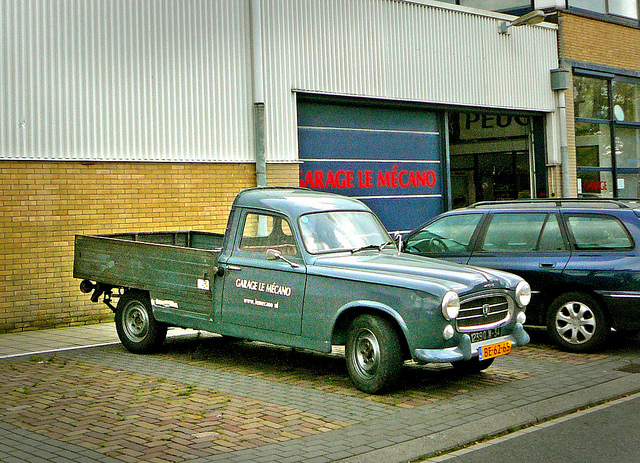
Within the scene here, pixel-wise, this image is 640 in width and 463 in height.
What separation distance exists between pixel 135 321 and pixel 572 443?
5.62 m

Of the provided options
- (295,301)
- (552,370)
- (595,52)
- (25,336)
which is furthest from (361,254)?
(595,52)

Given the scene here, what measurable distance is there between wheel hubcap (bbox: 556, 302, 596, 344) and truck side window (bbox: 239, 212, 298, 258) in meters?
3.50

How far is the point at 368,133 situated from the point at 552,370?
8.72 meters

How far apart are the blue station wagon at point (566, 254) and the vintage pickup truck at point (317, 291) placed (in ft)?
5.49

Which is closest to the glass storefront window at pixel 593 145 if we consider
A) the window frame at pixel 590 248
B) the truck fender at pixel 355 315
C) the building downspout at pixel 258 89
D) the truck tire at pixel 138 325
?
the building downspout at pixel 258 89

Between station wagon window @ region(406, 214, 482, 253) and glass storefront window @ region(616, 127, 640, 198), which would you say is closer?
station wagon window @ region(406, 214, 482, 253)

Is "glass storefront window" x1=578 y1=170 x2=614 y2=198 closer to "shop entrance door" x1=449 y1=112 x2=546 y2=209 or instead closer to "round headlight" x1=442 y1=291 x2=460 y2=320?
"shop entrance door" x1=449 y1=112 x2=546 y2=209

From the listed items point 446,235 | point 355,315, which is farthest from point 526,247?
point 355,315

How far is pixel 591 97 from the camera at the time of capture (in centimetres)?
2130

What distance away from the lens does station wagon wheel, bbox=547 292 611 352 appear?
9.55 m

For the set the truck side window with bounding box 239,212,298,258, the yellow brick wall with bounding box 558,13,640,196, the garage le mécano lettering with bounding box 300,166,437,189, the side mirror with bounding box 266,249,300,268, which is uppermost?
the yellow brick wall with bounding box 558,13,640,196

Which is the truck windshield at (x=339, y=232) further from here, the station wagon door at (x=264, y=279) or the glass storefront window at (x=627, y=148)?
the glass storefront window at (x=627, y=148)

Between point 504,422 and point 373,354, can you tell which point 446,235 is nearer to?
point 373,354

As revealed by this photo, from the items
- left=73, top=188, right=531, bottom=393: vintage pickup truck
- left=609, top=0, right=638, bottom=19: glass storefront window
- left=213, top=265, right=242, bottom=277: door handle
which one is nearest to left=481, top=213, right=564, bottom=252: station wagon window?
left=73, top=188, right=531, bottom=393: vintage pickup truck
